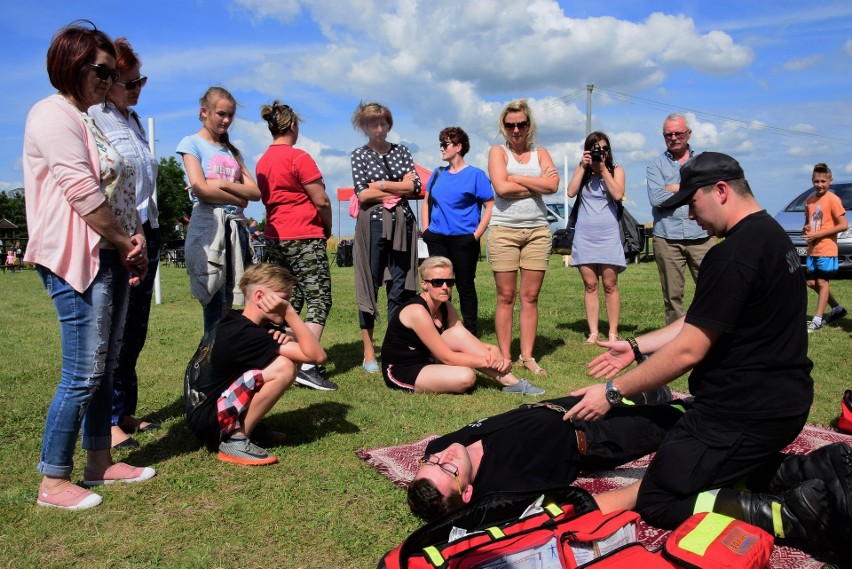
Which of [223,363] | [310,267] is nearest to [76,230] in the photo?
[223,363]

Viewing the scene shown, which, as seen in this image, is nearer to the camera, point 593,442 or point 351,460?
point 593,442

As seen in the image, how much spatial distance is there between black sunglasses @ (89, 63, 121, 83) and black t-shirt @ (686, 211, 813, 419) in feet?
8.83

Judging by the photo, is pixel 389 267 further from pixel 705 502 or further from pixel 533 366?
pixel 705 502

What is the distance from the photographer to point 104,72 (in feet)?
10.00

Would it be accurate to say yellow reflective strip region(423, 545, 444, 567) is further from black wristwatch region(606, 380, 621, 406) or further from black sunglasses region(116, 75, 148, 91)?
black sunglasses region(116, 75, 148, 91)

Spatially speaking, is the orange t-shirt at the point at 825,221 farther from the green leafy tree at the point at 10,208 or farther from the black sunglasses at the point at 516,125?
the green leafy tree at the point at 10,208

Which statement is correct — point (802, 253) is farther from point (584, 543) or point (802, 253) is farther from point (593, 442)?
point (584, 543)

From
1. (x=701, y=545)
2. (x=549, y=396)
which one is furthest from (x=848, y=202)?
(x=701, y=545)

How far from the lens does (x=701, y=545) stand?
7.79 ft

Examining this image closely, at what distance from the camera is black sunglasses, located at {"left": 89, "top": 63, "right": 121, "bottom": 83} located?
3.02 m

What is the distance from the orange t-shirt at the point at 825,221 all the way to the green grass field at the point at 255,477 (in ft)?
3.57

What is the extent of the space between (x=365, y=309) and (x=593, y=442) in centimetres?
307

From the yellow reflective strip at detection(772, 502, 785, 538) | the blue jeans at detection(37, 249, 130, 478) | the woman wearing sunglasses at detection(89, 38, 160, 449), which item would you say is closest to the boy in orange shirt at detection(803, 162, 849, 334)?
the yellow reflective strip at detection(772, 502, 785, 538)

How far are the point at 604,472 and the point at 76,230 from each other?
9.26 ft
